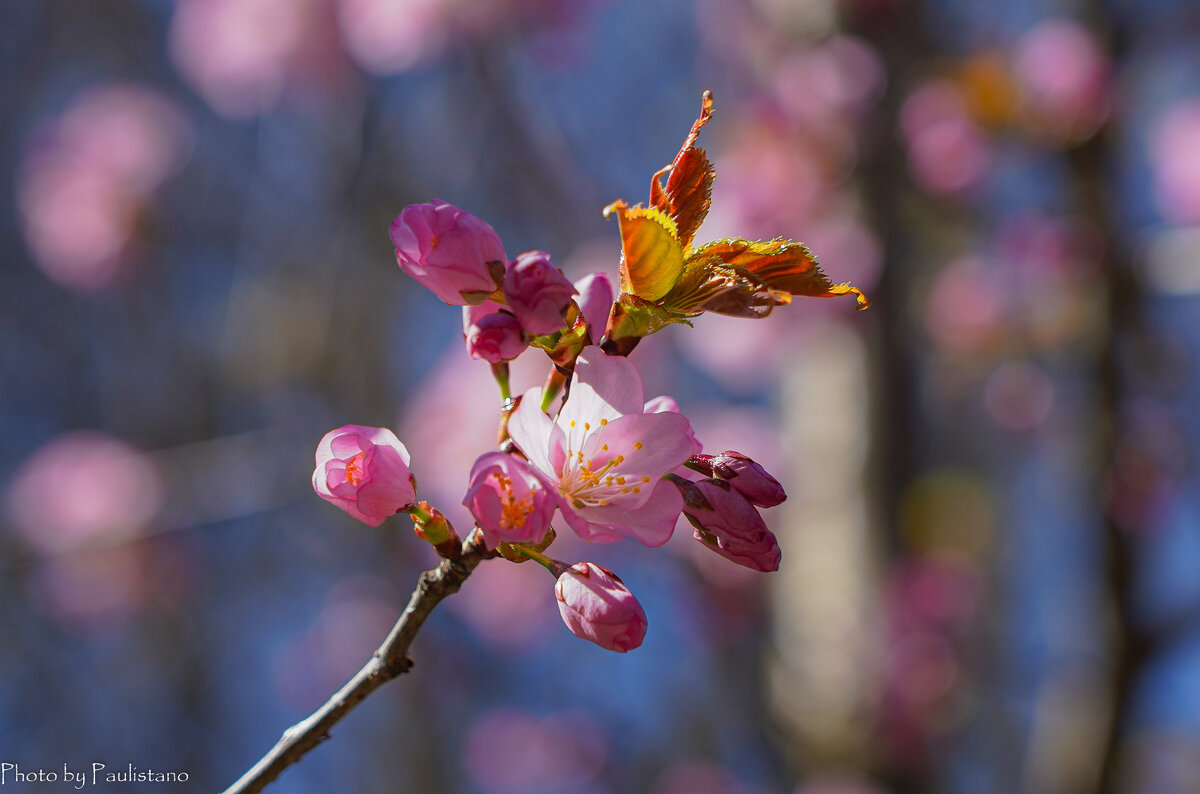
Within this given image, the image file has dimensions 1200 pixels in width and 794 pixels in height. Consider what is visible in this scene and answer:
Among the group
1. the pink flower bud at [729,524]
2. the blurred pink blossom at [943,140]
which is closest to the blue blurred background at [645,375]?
the blurred pink blossom at [943,140]

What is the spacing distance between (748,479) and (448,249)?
1.06 feet

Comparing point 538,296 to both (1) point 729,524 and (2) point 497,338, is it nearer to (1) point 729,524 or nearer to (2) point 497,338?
(2) point 497,338

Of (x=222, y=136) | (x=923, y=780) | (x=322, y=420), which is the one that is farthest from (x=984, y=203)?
(x=222, y=136)

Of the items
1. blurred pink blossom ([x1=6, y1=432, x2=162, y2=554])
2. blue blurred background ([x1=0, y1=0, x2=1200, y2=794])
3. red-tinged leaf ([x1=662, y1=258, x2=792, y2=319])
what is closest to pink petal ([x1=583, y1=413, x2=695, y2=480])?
red-tinged leaf ([x1=662, y1=258, x2=792, y2=319])

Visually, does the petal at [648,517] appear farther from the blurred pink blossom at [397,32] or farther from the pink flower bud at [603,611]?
the blurred pink blossom at [397,32]

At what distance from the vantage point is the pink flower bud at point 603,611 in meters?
0.76

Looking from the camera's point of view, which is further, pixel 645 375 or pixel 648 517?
pixel 645 375

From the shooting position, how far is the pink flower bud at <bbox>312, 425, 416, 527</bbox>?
770 mm

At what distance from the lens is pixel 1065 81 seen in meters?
2.84

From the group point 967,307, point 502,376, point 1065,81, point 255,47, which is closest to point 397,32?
point 255,47

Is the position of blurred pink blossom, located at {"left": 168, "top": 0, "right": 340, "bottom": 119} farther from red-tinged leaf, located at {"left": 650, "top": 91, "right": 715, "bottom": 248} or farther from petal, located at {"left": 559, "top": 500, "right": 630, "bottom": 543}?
petal, located at {"left": 559, "top": 500, "right": 630, "bottom": 543}

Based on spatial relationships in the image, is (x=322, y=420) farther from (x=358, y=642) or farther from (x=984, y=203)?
(x=984, y=203)

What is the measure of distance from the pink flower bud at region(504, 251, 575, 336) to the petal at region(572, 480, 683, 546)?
17cm

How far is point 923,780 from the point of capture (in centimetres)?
260
